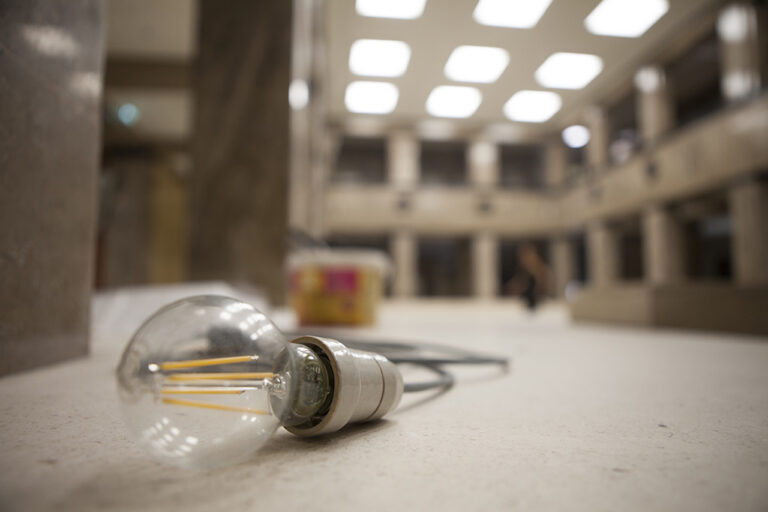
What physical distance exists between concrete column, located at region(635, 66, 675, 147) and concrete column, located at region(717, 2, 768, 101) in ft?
6.99

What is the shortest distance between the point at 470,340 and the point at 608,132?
39.2 feet

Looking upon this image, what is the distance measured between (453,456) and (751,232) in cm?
939

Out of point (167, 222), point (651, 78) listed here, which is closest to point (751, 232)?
point (651, 78)

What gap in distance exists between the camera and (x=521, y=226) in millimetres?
15367

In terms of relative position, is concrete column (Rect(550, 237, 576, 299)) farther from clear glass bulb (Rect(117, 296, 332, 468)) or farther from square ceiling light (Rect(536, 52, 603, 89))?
clear glass bulb (Rect(117, 296, 332, 468))

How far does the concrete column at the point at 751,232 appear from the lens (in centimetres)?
768

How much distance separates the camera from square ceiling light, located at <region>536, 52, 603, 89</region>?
80.1 inches

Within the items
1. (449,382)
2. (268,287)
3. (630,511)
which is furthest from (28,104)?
(268,287)

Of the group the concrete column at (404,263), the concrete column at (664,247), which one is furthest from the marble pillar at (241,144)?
the concrete column at (404,263)

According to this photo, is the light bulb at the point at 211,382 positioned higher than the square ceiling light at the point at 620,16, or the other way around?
the square ceiling light at the point at 620,16

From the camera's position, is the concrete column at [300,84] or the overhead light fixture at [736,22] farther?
the overhead light fixture at [736,22]

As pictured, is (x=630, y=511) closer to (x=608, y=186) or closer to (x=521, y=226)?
(x=608, y=186)

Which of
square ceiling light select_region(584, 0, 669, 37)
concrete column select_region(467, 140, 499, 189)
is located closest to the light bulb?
square ceiling light select_region(584, 0, 669, 37)

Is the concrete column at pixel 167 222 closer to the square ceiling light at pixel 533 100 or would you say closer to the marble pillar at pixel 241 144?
the marble pillar at pixel 241 144
